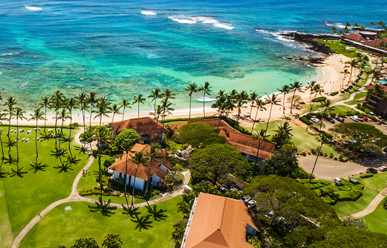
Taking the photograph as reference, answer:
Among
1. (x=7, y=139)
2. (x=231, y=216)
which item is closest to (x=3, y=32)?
(x=7, y=139)

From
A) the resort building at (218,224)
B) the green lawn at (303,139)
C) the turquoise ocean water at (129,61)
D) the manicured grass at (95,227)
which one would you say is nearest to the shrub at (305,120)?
the green lawn at (303,139)

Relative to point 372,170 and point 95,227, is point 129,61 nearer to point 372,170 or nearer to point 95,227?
point 95,227

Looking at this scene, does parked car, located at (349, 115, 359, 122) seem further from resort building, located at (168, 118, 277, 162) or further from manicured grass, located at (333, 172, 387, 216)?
resort building, located at (168, 118, 277, 162)

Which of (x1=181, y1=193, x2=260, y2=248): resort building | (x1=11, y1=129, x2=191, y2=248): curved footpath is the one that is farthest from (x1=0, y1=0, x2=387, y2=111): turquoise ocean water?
(x1=181, y1=193, x2=260, y2=248): resort building

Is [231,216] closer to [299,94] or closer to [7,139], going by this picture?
[7,139]

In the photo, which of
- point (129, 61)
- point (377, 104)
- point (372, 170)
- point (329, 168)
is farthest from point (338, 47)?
point (329, 168)

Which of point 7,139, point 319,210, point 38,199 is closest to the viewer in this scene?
point 319,210
